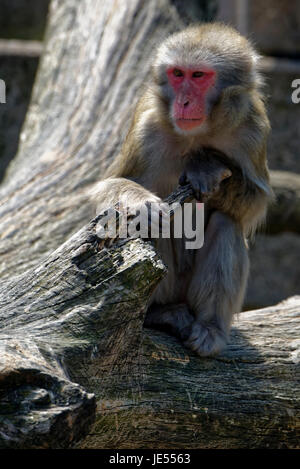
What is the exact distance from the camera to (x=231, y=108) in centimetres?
428

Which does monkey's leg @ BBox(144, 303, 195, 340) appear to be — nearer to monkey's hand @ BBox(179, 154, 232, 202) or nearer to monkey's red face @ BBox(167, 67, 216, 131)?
monkey's hand @ BBox(179, 154, 232, 202)

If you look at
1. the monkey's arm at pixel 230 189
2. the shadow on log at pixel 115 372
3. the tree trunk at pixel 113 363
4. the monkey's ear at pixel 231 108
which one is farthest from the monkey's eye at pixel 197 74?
the tree trunk at pixel 113 363

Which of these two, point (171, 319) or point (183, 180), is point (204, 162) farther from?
point (171, 319)

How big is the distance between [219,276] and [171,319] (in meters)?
0.39

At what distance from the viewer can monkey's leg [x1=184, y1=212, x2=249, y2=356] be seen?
4297 mm

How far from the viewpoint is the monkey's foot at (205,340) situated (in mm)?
3939

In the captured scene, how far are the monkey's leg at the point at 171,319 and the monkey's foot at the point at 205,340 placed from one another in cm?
6

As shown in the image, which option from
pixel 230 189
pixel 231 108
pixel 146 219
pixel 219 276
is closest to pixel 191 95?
pixel 231 108

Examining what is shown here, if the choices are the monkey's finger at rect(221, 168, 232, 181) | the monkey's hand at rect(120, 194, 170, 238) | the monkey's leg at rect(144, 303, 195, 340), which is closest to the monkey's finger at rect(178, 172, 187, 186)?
the monkey's finger at rect(221, 168, 232, 181)

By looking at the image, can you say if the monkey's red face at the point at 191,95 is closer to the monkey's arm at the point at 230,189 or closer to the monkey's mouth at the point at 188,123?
the monkey's mouth at the point at 188,123

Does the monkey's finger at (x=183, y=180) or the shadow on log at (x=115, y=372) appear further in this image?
the monkey's finger at (x=183, y=180)

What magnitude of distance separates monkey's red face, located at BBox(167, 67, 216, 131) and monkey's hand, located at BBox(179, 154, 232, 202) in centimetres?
22

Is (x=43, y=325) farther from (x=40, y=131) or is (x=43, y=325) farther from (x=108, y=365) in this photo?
(x=40, y=131)
